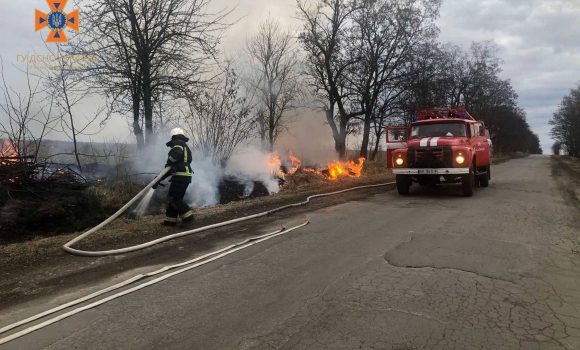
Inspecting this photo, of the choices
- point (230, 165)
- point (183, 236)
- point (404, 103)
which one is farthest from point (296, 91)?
point (183, 236)

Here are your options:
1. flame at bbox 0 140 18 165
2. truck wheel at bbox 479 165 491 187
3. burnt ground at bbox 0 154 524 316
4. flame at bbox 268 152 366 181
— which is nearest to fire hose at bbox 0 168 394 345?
burnt ground at bbox 0 154 524 316

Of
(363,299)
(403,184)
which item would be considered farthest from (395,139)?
(363,299)

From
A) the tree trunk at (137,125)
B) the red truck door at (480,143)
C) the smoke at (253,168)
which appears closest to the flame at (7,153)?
the tree trunk at (137,125)

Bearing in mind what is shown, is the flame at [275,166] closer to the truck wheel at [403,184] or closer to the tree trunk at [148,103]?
the tree trunk at [148,103]

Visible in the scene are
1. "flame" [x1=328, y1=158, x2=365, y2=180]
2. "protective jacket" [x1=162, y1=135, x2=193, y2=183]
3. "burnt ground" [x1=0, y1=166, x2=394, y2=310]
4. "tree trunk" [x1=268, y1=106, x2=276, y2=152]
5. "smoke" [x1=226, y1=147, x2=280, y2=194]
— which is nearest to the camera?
"burnt ground" [x1=0, y1=166, x2=394, y2=310]

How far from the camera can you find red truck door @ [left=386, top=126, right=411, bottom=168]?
40.8 feet

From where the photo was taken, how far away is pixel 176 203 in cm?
717

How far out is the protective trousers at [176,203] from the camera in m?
7.11

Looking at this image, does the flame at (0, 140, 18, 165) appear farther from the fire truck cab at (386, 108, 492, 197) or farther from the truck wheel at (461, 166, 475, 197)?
the truck wheel at (461, 166, 475, 197)

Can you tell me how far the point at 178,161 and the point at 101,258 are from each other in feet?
7.42

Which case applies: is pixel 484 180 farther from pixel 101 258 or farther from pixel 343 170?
pixel 101 258

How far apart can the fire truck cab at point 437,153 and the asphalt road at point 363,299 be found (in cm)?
405

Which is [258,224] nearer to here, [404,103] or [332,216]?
[332,216]

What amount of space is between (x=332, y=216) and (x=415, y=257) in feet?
10.6
